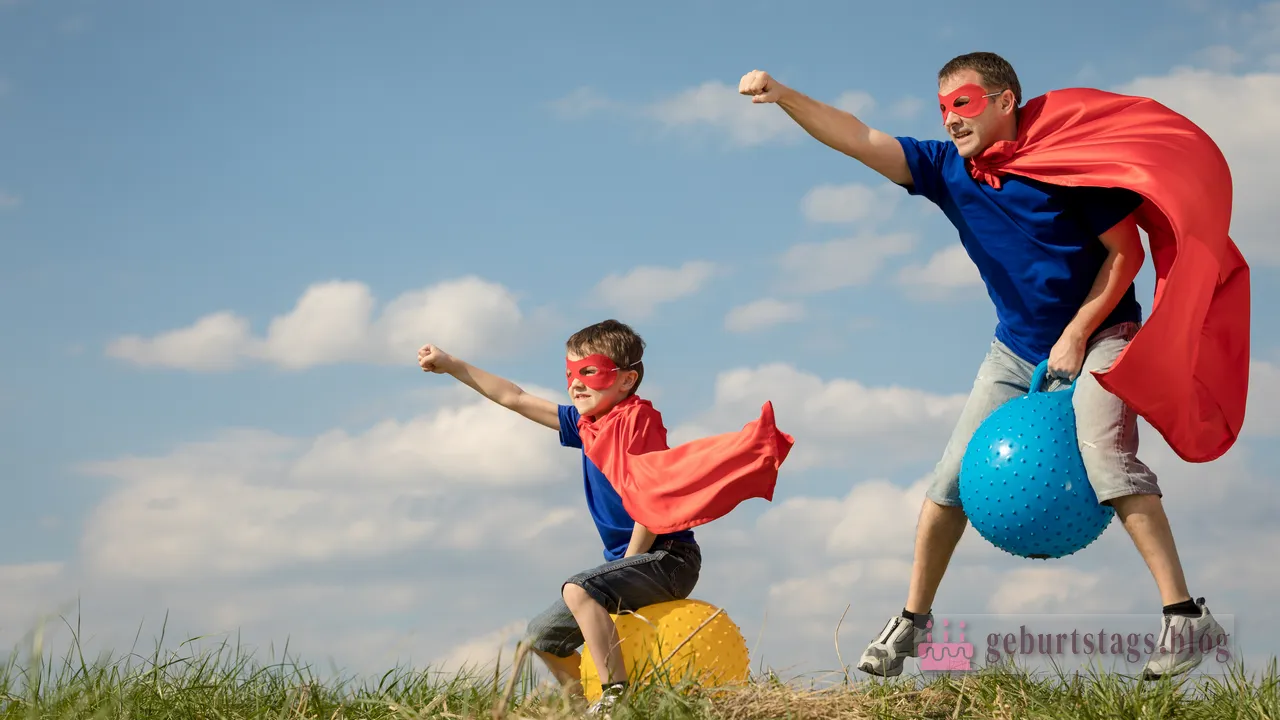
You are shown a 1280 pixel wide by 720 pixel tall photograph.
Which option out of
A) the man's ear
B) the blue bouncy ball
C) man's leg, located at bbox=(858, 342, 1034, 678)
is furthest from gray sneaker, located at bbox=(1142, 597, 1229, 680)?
the man's ear

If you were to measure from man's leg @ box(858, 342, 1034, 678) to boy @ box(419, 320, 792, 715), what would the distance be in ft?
2.67

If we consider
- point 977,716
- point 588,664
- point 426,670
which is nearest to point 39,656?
point 426,670

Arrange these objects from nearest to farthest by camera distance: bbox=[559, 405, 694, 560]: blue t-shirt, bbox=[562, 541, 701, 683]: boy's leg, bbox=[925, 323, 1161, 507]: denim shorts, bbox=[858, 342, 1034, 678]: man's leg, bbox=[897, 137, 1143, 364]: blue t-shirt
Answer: bbox=[925, 323, 1161, 507]: denim shorts → bbox=[562, 541, 701, 683]: boy's leg → bbox=[897, 137, 1143, 364]: blue t-shirt → bbox=[858, 342, 1034, 678]: man's leg → bbox=[559, 405, 694, 560]: blue t-shirt

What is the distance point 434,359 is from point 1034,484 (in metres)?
3.35

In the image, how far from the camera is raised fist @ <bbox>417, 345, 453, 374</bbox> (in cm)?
673

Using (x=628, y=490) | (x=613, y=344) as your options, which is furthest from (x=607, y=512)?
(x=613, y=344)

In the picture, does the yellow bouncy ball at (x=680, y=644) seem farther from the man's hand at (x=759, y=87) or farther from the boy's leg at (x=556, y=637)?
the man's hand at (x=759, y=87)

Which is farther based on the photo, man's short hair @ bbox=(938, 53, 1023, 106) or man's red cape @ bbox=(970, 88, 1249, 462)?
man's short hair @ bbox=(938, 53, 1023, 106)

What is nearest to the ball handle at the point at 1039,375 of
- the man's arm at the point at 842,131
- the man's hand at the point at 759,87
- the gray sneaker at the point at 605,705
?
the man's arm at the point at 842,131

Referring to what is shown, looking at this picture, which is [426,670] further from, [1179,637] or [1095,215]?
[1095,215]

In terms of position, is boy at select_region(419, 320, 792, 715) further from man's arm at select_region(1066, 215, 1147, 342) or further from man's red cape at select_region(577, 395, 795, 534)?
man's arm at select_region(1066, 215, 1147, 342)

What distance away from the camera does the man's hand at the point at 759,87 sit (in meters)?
5.42

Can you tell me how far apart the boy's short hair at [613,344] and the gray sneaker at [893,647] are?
1.74 m

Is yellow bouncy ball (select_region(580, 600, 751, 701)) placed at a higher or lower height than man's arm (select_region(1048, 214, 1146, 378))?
lower
